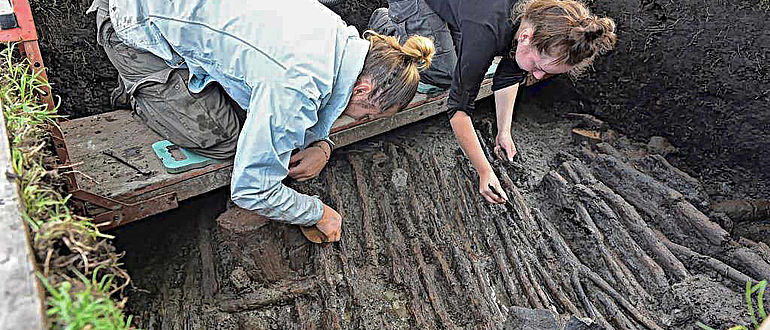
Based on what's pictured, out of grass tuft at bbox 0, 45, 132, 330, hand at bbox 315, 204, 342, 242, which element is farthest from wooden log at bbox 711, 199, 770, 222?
grass tuft at bbox 0, 45, 132, 330

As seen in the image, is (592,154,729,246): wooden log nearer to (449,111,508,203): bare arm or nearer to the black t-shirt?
(449,111,508,203): bare arm

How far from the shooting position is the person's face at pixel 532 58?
10.7 feet

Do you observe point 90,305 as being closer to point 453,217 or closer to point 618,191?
point 453,217

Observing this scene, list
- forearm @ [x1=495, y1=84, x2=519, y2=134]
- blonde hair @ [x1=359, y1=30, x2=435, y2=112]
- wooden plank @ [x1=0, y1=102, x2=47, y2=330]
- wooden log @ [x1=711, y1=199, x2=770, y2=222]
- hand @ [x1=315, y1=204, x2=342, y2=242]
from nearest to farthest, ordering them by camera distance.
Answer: wooden plank @ [x1=0, y1=102, x2=47, y2=330], blonde hair @ [x1=359, y1=30, x2=435, y2=112], hand @ [x1=315, y1=204, x2=342, y2=242], forearm @ [x1=495, y1=84, x2=519, y2=134], wooden log @ [x1=711, y1=199, x2=770, y2=222]

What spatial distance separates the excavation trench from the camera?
339 cm

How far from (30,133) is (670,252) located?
341 cm

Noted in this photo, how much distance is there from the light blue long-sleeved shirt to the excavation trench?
581 millimetres

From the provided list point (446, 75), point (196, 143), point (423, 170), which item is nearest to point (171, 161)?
point (196, 143)

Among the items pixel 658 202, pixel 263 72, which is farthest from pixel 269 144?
pixel 658 202

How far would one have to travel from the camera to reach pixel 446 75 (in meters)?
4.54

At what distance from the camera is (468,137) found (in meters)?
3.62

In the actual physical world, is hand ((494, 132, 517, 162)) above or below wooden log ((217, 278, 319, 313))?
above

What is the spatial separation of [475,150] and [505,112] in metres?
0.60

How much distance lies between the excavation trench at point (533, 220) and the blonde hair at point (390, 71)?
38.7 inches
